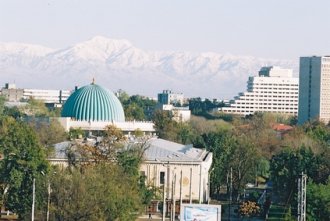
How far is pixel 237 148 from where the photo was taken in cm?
7531

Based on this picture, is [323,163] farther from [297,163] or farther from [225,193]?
[225,193]

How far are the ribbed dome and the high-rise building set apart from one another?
90.2 m

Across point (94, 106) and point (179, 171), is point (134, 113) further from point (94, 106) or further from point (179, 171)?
point (179, 171)

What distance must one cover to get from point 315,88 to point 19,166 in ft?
469

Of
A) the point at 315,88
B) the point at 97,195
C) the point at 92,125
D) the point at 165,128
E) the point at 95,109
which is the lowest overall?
the point at 97,195

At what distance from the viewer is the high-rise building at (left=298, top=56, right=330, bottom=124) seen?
625 ft

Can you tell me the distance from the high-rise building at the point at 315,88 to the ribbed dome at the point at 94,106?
90.2m

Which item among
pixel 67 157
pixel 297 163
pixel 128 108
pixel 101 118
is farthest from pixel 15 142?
pixel 128 108

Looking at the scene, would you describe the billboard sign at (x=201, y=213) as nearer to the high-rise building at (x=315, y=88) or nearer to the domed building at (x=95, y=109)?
the domed building at (x=95, y=109)

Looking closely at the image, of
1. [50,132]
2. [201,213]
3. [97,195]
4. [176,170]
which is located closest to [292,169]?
[176,170]

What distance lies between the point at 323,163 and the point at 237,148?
9307mm

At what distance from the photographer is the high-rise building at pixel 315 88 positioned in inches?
7500

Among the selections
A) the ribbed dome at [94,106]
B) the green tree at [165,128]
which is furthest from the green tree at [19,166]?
the green tree at [165,128]

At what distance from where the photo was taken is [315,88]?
19400 centimetres
